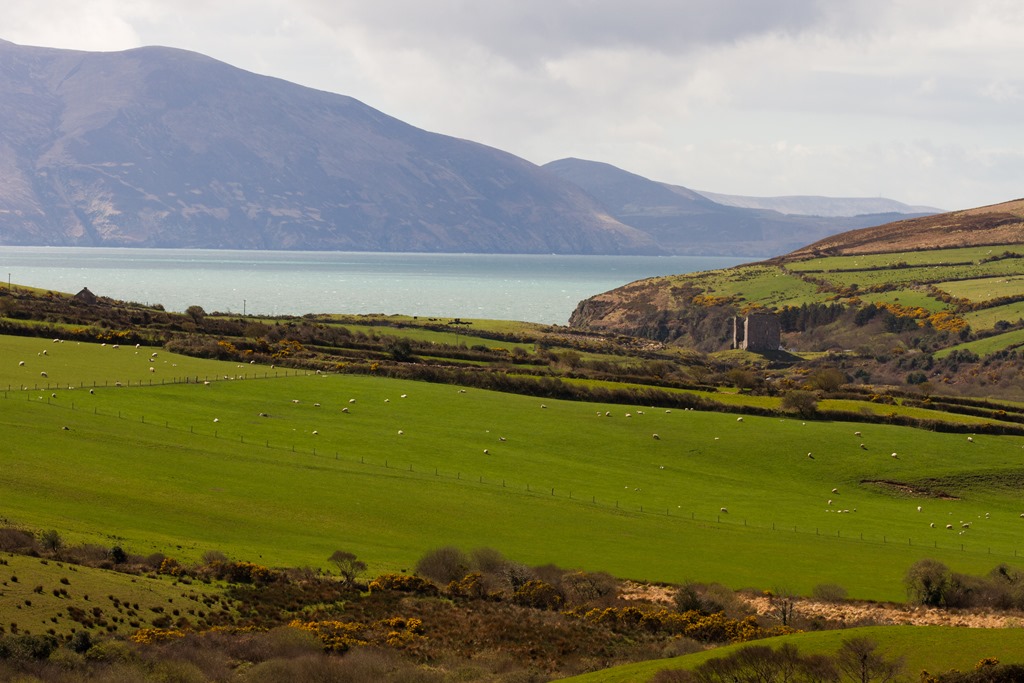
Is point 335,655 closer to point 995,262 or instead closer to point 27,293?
point 27,293

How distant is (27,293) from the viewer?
401 ft

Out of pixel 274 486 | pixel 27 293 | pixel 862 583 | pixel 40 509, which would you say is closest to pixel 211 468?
pixel 274 486

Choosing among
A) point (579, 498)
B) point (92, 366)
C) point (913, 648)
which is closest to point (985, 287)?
point (579, 498)

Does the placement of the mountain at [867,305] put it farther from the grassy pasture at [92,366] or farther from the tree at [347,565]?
the tree at [347,565]

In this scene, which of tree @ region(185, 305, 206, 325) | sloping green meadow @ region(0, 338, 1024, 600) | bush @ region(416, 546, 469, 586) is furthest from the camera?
tree @ region(185, 305, 206, 325)

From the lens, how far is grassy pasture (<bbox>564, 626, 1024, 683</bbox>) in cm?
2923

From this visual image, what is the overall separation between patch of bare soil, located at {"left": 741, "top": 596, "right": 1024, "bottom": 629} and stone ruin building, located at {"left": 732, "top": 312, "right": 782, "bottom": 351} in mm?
112679

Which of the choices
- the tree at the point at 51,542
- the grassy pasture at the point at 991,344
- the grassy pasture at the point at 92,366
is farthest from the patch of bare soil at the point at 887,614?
the grassy pasture at the point at 991,344

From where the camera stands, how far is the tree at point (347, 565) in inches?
1670

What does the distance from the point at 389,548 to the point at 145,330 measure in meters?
59.9

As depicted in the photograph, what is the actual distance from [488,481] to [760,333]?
101760 millimetres

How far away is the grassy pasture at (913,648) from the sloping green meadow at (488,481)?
1498cm

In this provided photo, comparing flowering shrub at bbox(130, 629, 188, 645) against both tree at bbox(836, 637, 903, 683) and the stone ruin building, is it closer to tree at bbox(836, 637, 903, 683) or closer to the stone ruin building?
tree at bbox(836, 637, 903, 683)

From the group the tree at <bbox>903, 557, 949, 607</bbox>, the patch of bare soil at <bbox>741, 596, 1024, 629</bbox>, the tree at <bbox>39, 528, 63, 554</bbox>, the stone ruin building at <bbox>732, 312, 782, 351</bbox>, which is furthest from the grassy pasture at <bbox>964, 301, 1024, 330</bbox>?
the tree at <bbox>39, 528, 63, 554</bbox>
